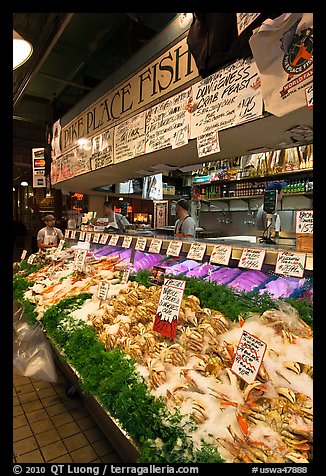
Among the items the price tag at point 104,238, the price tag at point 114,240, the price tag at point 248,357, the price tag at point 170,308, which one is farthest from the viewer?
the price tag at point 104,238

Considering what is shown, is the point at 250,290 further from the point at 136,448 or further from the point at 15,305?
the point at 15,305

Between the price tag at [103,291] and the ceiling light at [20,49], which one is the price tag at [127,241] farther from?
the ceiling light at [20,49]

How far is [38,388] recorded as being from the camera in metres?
3.30

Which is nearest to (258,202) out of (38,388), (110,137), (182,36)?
(110,137)

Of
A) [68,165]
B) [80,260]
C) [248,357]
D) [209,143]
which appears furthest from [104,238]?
[248,357]

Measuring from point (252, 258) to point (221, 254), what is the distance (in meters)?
0.27

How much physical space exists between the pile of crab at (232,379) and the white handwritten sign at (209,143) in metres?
1.21

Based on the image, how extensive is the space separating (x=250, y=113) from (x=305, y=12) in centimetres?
60

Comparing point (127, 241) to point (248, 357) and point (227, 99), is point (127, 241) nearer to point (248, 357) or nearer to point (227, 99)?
point (227, 99)

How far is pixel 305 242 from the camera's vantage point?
5.86 feet

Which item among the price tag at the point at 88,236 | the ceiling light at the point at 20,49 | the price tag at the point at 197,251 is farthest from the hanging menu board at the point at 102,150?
the price tag at the point at 197,251

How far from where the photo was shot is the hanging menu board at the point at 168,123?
2.69 metres

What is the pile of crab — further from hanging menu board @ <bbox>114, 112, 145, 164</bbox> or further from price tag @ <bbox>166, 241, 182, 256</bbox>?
hanging menu board @ <bbox>114, 112, 145, 164</bbox>

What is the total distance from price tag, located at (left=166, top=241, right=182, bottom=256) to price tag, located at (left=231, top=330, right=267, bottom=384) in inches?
48.1
